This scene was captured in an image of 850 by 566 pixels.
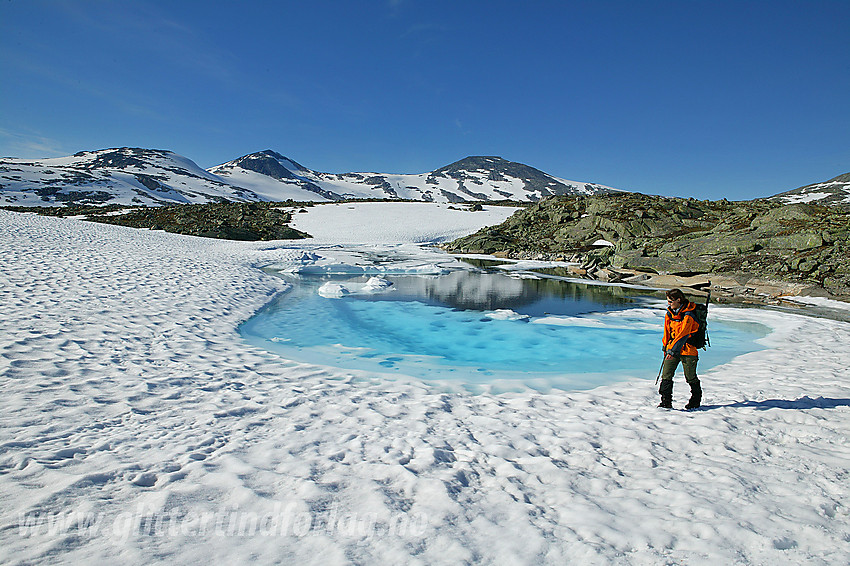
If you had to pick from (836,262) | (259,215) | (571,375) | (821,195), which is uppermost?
(821,195)

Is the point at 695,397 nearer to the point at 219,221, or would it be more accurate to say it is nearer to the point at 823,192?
the point at 219,221

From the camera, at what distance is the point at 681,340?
18.4 feet

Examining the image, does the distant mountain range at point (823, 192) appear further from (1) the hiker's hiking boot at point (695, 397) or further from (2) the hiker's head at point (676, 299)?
(2) the hiker's head at point (676, 299)

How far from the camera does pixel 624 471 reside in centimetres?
427

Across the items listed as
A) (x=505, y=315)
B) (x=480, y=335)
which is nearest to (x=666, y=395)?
(x=480, y=335)

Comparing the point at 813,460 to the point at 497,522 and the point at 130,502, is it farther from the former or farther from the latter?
the point at 130,502

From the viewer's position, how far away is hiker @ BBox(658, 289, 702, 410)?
18.5 feet

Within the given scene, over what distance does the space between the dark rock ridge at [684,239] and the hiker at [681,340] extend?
1666 centimetres

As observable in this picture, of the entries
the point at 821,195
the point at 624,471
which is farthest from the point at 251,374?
the point at 821,195

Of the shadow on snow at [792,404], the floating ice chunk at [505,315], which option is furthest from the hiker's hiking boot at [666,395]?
the floating ice chunk at [505,315]

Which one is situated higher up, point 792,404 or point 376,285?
point 376,285

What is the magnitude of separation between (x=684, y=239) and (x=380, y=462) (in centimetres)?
3043

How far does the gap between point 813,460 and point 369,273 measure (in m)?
23.2

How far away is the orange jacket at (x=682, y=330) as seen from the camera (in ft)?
18.4
